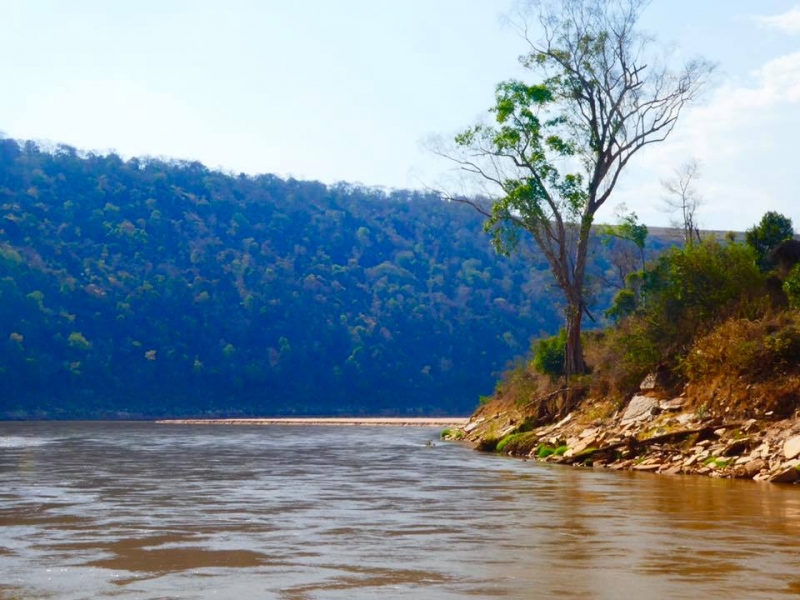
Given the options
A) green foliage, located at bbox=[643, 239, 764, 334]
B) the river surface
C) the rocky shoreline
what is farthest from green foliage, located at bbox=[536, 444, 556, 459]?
green foliage, located at bbox=[643, 239, 764, 334]

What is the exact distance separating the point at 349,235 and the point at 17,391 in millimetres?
62752

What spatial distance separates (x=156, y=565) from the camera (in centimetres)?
1245

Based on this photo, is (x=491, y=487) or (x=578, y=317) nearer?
(x=491, y=487)

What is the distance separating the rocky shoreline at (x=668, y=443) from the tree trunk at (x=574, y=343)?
12.2 ft

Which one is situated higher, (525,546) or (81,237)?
(81,237)

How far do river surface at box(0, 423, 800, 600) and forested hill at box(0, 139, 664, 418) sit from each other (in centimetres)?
8251

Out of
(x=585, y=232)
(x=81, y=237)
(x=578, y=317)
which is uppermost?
(x=81, y=237)

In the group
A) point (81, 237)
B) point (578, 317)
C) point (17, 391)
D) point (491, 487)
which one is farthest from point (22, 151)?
point (491, 487)

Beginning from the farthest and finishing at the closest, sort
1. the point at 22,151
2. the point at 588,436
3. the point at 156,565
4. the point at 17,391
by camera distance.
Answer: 1. the point at 22,151
2. the point at 17,391
3. the point at 588,436
4. the point at 156,565

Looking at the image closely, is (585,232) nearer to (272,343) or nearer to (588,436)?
(588,436)

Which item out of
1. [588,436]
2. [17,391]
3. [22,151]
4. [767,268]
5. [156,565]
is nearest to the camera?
[156,565]

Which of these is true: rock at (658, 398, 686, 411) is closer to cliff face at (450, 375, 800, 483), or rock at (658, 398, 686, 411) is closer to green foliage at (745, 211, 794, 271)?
cliff face at (450, 375, 800, 483)

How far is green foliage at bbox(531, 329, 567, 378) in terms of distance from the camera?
43250 millimetres

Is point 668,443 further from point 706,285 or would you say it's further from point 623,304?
point 623,304
